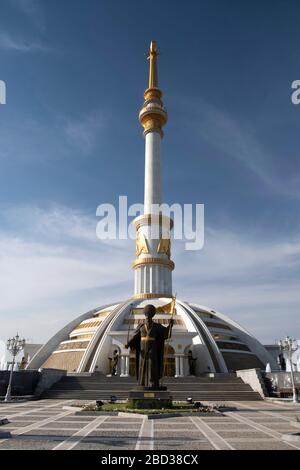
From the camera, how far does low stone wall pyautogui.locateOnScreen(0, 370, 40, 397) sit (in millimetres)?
27312

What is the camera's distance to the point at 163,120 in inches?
2189

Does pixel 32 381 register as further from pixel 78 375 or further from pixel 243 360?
pixel 243 360

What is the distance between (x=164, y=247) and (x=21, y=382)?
26.4 m

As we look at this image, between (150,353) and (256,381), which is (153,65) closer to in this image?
(256,381)

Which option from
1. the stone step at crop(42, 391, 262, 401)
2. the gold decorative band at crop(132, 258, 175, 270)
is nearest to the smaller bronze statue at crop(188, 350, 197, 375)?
the stone step at crop(42, 391, 262, 401)

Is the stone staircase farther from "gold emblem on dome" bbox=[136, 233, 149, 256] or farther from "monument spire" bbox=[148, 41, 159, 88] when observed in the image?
"monument spire" bbox=[148, 41, 159, 88]

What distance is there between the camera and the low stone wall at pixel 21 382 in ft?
89.6

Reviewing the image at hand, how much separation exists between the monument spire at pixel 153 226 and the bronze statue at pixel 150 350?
27456mm

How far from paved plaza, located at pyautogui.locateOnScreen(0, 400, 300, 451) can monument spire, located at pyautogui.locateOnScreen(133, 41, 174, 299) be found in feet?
103
